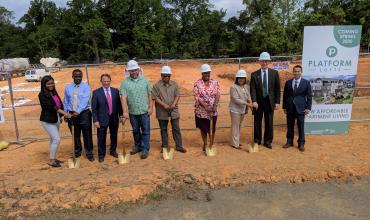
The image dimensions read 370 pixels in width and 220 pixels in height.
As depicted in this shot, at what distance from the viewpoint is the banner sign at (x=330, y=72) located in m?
7.86

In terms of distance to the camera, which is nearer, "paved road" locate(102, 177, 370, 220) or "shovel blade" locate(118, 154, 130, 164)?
"paved road" locate(102, 177, 370, 220)

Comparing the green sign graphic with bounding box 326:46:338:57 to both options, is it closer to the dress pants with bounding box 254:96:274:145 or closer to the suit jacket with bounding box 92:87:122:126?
the dress pants with bounding box 254:96:274:145

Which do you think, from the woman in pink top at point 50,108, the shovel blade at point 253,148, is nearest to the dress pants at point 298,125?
the shovel blade at point 253,148

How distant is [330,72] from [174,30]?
45.9m

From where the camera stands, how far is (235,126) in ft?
24.1

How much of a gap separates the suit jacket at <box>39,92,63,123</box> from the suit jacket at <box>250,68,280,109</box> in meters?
3.75

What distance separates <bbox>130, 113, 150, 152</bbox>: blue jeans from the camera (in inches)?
268

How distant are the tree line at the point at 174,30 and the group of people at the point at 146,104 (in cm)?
3201

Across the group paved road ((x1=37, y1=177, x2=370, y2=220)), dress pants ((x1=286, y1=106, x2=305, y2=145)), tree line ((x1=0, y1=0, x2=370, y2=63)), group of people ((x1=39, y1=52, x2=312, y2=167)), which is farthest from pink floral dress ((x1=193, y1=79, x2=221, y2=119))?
tree line ((x1=0, y1=0, x2=370, y2=63))

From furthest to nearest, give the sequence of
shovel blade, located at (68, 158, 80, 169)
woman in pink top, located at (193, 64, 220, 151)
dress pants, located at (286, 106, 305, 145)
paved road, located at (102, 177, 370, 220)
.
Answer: dress pants, located at (286, 106, 305, 145) < woman in pink top, located at (193, 64, 220, 151) < shovel blade, located at (68, 158, 80, 169) < paved road, located at (102, 177, 370, 220)

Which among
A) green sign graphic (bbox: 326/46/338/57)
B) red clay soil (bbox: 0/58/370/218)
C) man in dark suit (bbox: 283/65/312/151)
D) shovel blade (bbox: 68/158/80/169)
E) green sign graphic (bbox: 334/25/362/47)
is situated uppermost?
green sign graphic (bbox: 334/25/362/47)

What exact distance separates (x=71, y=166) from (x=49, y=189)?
0.94 meters

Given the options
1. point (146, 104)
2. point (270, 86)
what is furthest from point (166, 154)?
point (270, 86)

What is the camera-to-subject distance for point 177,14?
189 feet
